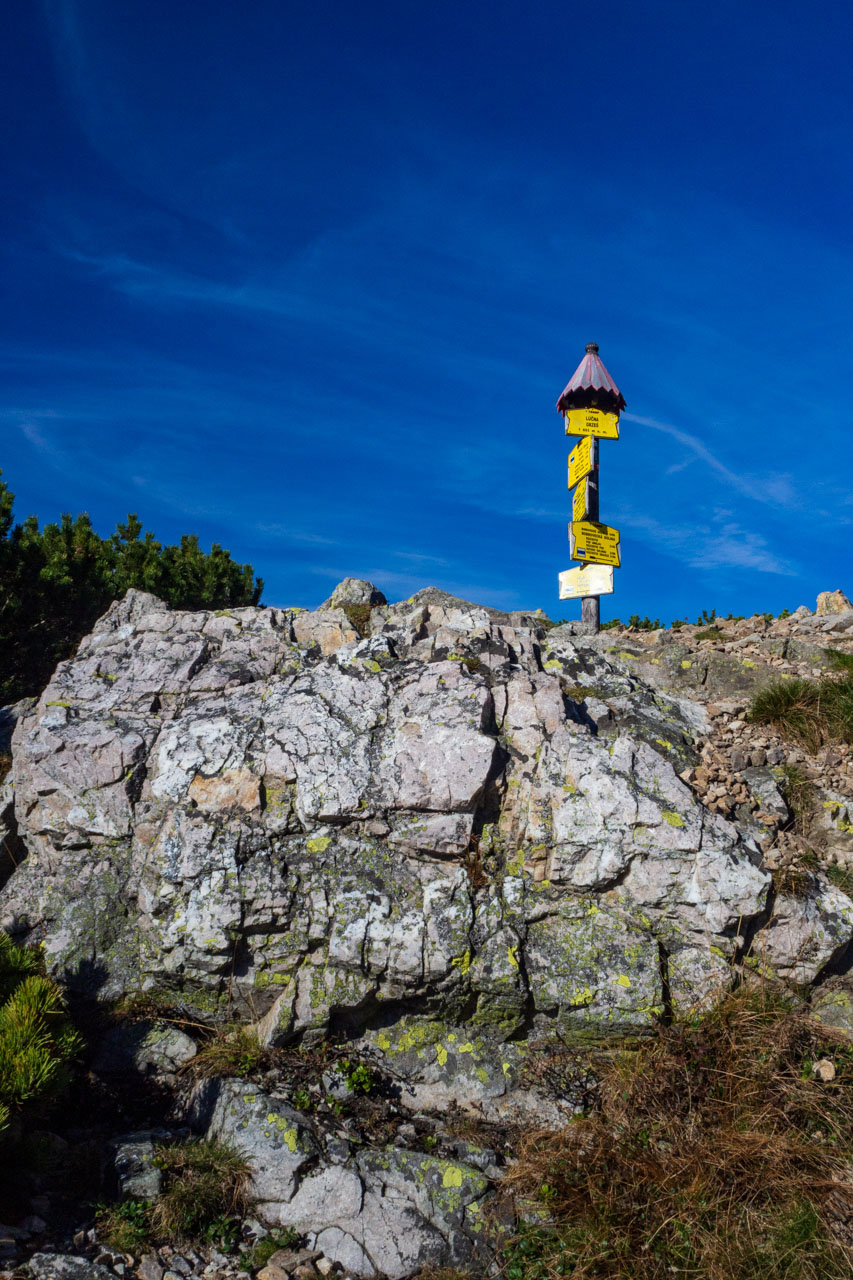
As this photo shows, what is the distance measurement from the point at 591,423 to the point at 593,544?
8.86 ft

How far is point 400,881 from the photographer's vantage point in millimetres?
7383

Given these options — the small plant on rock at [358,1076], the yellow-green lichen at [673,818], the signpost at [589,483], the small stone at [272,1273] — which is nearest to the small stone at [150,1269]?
the small stone at [272,1273]

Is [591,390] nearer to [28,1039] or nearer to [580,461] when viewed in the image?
[580,461]

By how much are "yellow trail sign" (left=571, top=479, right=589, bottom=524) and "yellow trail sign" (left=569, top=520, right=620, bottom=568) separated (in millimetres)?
208

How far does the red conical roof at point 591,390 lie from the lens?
1659 centimetres

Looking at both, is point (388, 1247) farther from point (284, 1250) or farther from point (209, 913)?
point (209, 913)

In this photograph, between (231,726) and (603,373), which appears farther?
(603,373)

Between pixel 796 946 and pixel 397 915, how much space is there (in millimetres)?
3721

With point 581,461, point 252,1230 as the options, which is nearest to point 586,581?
point 581,461

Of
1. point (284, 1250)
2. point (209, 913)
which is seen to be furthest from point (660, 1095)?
point (209, 913)

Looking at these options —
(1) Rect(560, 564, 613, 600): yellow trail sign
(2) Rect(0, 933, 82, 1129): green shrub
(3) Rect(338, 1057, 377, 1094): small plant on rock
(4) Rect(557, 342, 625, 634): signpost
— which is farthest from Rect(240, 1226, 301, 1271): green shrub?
(1) Rect(560, 564, 613, 600): yellow trail sign

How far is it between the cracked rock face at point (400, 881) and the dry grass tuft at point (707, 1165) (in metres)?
0.44

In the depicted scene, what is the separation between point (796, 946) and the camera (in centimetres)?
727

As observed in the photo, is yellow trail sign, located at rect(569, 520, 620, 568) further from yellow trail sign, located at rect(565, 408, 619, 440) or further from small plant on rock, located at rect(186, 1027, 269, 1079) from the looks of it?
small plant on rock, located at rect(186, 1027, 269, 1079)
